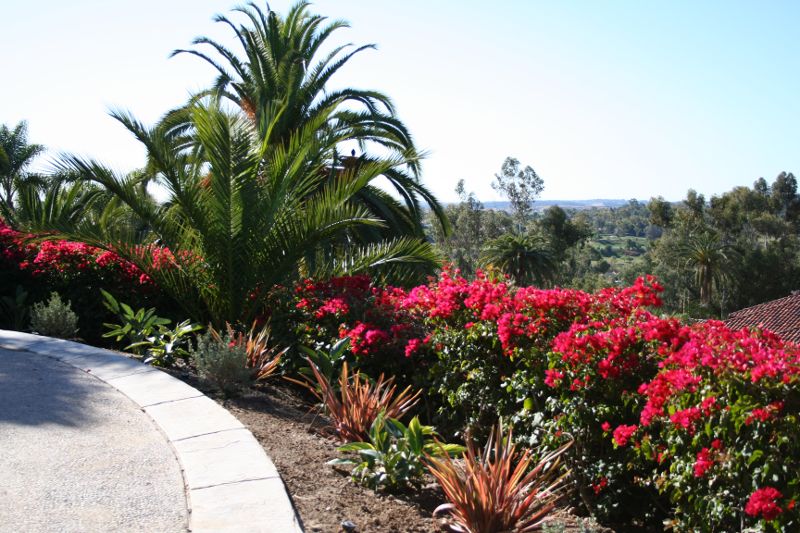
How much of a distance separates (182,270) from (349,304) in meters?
2.01

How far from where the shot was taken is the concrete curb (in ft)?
9.39

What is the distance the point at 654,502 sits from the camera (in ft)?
12.0

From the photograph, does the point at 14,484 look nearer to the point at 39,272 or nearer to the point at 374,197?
the point at 39,272

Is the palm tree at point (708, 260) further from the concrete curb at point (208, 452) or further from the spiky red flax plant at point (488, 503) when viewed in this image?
the spiky red flax plant at point (488, 503)

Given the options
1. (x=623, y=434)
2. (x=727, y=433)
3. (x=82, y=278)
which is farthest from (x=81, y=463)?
(x=82, y=278)

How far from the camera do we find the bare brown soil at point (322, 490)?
311 centimetres

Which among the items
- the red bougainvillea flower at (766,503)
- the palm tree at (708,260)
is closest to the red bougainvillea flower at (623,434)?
the red bougainvillea flower at (766,503)

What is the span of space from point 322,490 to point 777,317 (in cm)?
3160

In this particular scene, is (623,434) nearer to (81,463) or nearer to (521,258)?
(81,463)

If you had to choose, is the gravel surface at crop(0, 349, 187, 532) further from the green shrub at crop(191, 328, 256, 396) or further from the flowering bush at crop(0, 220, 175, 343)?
the flowering bush at crop(0, 220, 175, 343)

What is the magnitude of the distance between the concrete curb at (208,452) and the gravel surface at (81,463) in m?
0.07

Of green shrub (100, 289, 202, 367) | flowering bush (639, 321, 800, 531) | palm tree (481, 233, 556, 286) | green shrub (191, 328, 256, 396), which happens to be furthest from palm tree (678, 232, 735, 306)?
flowering bush (639, 321, 800, 531)

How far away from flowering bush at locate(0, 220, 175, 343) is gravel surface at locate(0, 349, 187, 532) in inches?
102

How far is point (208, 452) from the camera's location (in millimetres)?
3576
